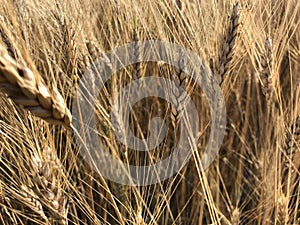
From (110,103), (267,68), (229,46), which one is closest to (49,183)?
(110,103)

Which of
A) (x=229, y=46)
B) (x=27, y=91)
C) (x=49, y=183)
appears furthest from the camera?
(x=229, y=46)

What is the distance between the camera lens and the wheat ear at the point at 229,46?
2.81ft

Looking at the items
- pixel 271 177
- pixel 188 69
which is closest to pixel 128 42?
pixel 188 69

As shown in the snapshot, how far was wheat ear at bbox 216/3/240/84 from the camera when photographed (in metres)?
0.86

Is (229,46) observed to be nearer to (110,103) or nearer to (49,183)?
(110,103)

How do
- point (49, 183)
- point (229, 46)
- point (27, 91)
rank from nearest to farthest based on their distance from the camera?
point (27, 91) < point (49, 183) < point (229, 46)

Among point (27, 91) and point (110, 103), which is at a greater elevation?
point (27, 91)

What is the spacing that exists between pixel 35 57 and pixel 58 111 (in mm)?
422

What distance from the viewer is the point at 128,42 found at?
40.1 inches

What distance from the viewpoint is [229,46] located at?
87 cm

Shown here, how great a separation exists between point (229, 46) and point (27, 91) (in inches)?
20.9

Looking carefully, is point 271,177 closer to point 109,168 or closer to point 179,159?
point 179,159

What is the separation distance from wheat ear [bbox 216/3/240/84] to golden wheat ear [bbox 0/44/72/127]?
47 centimetres

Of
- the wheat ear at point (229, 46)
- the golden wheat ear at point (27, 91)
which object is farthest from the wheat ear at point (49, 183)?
the wheat ear at point (229, 46)
